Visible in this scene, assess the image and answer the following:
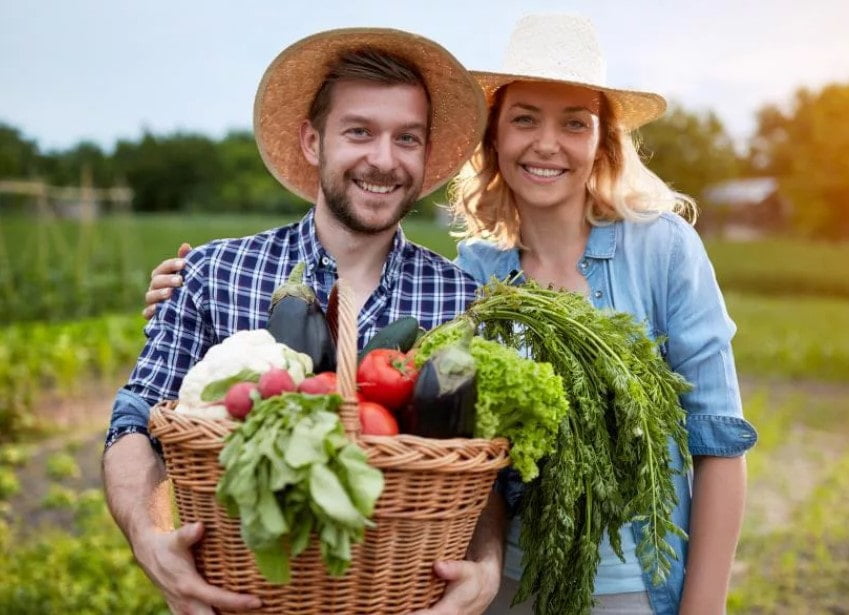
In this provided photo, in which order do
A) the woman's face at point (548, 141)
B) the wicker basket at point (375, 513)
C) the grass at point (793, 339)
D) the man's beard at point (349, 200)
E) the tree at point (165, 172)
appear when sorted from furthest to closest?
1. the tree at point (165, 172)
2. the grass at point (793, 339)
3. the woman's face at point (548, 141)
4. the man's beard at point (349, 200)
5. the wicker basket at point (375, 513)

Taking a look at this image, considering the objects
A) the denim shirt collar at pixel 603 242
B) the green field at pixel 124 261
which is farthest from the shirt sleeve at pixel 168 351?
the green field at pixel 124 261

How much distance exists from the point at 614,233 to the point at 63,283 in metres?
Result: 13.5

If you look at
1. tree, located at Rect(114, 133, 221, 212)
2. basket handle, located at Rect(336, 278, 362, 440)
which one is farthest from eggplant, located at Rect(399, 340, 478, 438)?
tree, located at Rect(114, 133, 221, 212)

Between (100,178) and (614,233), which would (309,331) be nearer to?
(614,233)

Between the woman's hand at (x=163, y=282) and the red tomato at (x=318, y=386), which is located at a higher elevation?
the woman's hand at (x=163, y=282)

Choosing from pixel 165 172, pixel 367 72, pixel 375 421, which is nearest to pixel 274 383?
pixel 375 421

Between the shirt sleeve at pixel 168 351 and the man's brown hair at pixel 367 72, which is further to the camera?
the man's brown hair at pixel 367 72

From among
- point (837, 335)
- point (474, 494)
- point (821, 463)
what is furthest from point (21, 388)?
point (837, 335)

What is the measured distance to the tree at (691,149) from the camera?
32344 millimetres

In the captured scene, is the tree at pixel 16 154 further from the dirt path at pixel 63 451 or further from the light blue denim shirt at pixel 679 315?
the light blue denim shirt at pixel 679 315

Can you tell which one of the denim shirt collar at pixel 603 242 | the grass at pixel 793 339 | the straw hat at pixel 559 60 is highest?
the straw hat at pixel 559 60

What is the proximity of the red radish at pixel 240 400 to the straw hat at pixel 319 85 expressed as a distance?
1283 mm

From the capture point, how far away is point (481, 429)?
6.81ft

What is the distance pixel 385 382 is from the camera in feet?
6.74
